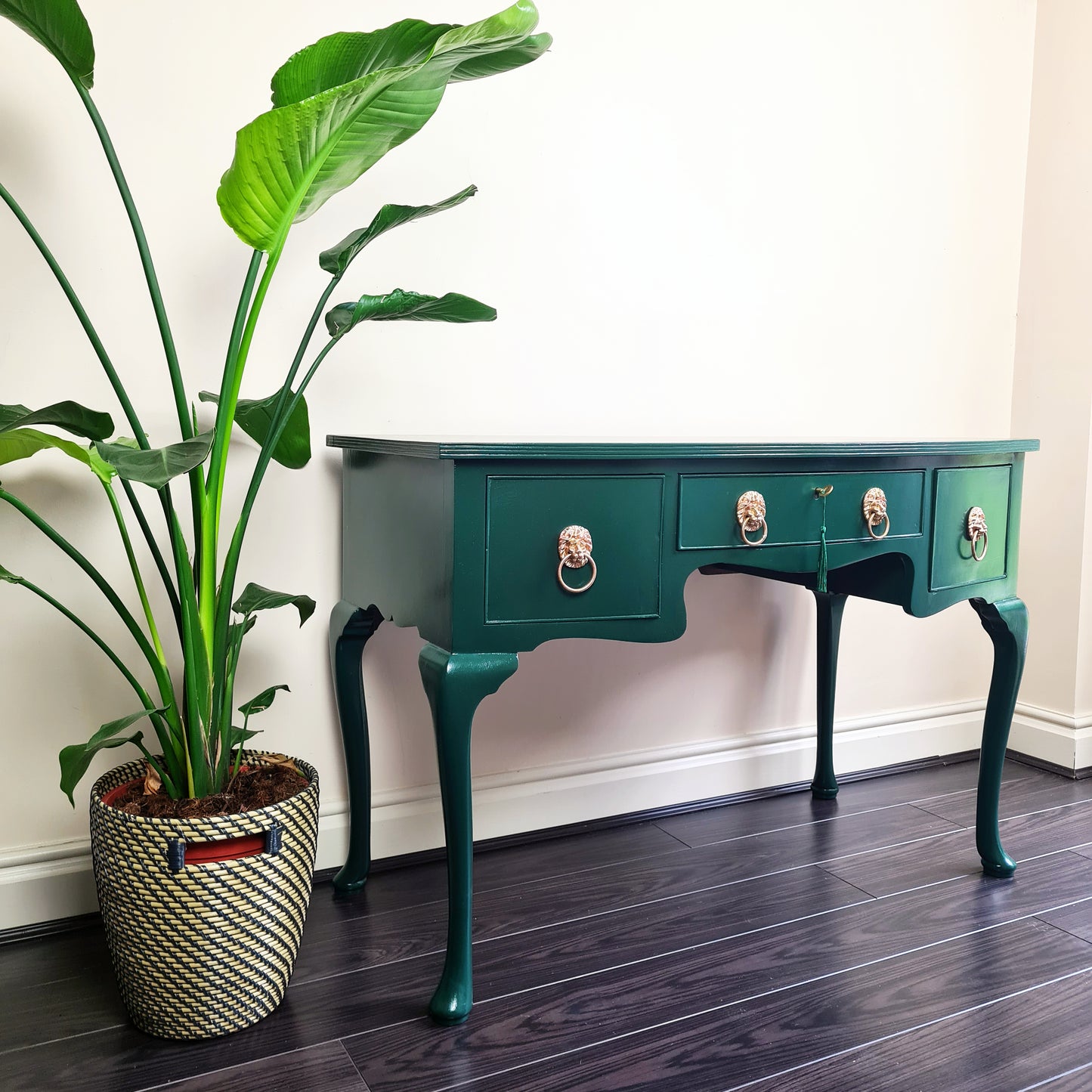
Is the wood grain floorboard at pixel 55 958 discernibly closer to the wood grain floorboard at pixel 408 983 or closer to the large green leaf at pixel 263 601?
the wood grain floorboard at pixel 408 983

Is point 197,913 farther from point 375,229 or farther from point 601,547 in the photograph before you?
point 375,229

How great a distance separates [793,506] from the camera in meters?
1.57

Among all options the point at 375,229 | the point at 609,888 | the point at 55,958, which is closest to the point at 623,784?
the point at 609,888

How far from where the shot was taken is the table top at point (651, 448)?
4.30 feet

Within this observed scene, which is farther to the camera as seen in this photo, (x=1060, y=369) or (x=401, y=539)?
(x=1060, y=369)

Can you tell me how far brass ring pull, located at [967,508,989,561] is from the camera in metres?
1.76

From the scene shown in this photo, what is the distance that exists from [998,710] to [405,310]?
1.23 meters

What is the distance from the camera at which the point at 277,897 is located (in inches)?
52.6

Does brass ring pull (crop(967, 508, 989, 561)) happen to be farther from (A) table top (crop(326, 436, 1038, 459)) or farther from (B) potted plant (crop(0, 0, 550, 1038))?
(B) potted plant (crop(0, 0, 550, 1038))

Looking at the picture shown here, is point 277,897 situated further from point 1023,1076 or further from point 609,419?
point 609,419

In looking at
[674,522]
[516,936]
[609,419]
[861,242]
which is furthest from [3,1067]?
[861,242]

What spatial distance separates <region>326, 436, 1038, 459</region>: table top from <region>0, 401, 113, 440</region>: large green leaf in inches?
14.8

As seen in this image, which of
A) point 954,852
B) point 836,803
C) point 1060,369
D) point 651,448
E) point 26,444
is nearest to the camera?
point 26,444

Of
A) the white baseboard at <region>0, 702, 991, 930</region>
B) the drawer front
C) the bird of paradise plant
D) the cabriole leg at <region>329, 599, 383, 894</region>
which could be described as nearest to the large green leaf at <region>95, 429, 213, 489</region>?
the bird of paradise plant
